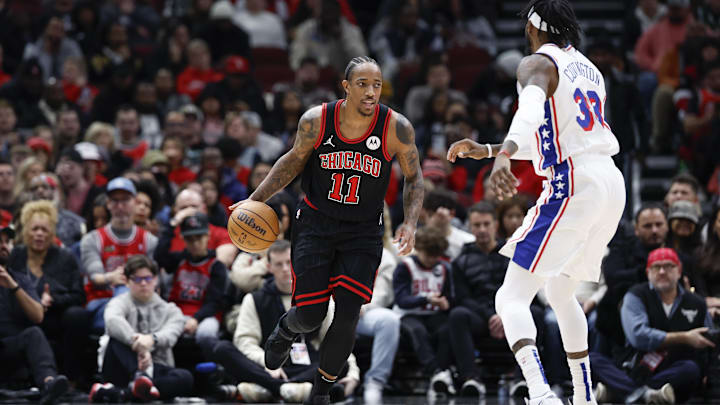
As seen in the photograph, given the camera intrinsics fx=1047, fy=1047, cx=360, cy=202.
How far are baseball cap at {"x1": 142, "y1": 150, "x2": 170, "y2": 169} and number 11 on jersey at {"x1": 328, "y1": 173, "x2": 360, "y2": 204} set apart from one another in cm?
537

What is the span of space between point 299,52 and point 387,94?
6.22 feet

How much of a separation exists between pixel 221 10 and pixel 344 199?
9.65 m

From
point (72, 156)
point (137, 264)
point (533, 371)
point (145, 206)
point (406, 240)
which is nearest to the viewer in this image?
point (533, 371)

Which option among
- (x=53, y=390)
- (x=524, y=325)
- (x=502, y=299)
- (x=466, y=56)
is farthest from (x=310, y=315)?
(x=466, y=56)

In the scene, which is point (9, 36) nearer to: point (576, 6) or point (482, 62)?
point (482, 62)

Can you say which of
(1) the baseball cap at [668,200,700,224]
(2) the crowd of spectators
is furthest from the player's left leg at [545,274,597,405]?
(1) the baseball cap at [668,200,700,224]

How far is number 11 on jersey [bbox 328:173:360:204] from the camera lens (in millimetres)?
6590

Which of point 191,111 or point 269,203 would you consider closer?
point 269,203

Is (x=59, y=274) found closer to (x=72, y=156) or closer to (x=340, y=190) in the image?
(x=72, y=156)

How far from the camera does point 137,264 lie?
8.99 meters

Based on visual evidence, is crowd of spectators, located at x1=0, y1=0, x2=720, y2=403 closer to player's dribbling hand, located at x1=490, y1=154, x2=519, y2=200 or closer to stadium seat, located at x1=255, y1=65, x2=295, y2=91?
stadium seat, located at x1=255, y1=65, x2=295, y2=91

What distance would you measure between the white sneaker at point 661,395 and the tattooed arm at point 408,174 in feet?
9.52

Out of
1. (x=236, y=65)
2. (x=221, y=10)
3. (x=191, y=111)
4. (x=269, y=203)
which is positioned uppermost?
(x=221, y=10)

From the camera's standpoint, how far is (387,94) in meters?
14.4
